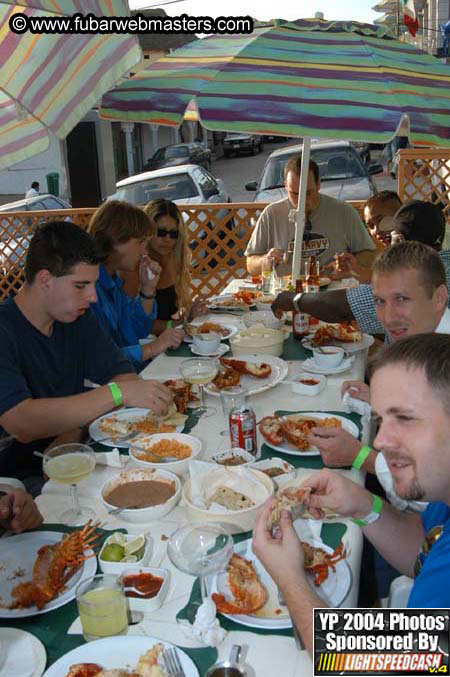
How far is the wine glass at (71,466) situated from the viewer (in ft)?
7.36

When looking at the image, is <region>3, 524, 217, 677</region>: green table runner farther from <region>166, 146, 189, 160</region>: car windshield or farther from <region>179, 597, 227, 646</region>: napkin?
<region>166, 146, 189, 160</region>: car windshield

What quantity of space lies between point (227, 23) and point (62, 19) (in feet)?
4.58

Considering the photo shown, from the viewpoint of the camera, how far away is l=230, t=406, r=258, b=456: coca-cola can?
2.51 metres

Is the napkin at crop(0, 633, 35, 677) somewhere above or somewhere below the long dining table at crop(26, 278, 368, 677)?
above

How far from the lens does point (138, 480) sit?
2.34 m

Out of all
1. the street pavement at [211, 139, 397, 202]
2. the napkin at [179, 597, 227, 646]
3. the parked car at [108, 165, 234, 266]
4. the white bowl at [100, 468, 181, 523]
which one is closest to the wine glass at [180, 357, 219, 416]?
the white bowl at [100, 468, 181, 523]

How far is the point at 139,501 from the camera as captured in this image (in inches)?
86.9

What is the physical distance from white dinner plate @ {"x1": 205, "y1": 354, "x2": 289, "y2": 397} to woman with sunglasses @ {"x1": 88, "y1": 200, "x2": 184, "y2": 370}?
681mm

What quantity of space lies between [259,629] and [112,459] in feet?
3.60

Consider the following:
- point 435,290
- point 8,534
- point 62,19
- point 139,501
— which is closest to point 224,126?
point 62,19

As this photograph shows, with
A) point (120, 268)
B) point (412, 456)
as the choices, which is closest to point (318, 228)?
point (120, 268)

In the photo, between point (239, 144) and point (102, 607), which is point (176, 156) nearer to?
point (239, 144)

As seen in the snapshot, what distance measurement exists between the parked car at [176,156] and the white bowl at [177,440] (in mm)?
19954

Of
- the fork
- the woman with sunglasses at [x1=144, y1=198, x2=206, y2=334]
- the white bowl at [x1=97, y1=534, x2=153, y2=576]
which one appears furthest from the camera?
the woman with sunglasses at [x1=144, y1=198, x2=206, y2=334]
